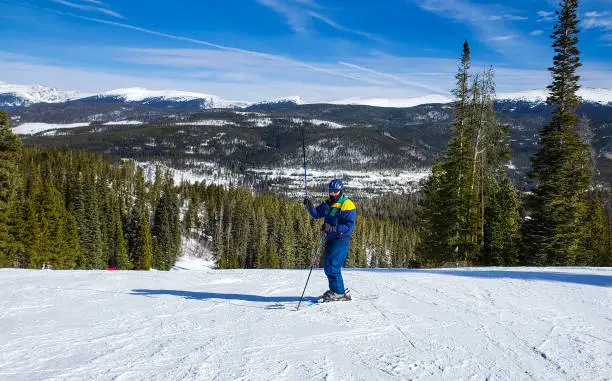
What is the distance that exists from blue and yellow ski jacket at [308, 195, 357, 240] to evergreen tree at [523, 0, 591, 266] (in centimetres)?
2040

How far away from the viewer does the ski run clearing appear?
477cm

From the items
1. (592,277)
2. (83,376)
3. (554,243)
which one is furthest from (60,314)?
(554,243)

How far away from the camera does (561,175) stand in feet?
77.3

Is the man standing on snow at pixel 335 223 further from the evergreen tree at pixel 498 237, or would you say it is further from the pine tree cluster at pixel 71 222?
the pine tree cluster at pixel 71 222

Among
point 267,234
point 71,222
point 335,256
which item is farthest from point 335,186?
point 267,234

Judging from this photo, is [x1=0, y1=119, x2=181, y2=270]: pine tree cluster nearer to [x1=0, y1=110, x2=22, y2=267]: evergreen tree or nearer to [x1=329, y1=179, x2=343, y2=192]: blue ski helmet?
[x1=0, y1=110, x2=22, y2=267]: evergreen tree

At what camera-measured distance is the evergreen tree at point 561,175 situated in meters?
23.4

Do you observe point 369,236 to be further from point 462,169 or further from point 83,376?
point 83,376

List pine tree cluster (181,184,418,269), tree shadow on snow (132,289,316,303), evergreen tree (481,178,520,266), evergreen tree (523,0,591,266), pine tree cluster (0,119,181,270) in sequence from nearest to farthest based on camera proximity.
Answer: tree shadow on snow (132,289,316,303)
evergreen tree (523,0,591,266)
evergreen tree (481,178,520,266)
pine tree cluster (0,119,181,270)
pine tree cluster (181,184,418,269)

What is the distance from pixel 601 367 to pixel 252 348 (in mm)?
4247

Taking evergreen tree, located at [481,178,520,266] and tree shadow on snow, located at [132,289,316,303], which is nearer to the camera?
tree shadow on snow, located at [132,289,316,303]

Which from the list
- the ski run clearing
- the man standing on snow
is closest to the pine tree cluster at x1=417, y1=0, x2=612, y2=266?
the ski run clearing

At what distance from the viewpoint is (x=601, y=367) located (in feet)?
15.6

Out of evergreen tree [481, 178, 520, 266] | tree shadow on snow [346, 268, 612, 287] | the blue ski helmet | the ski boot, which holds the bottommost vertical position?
evergreen tree [481, 178, 520, 266]
